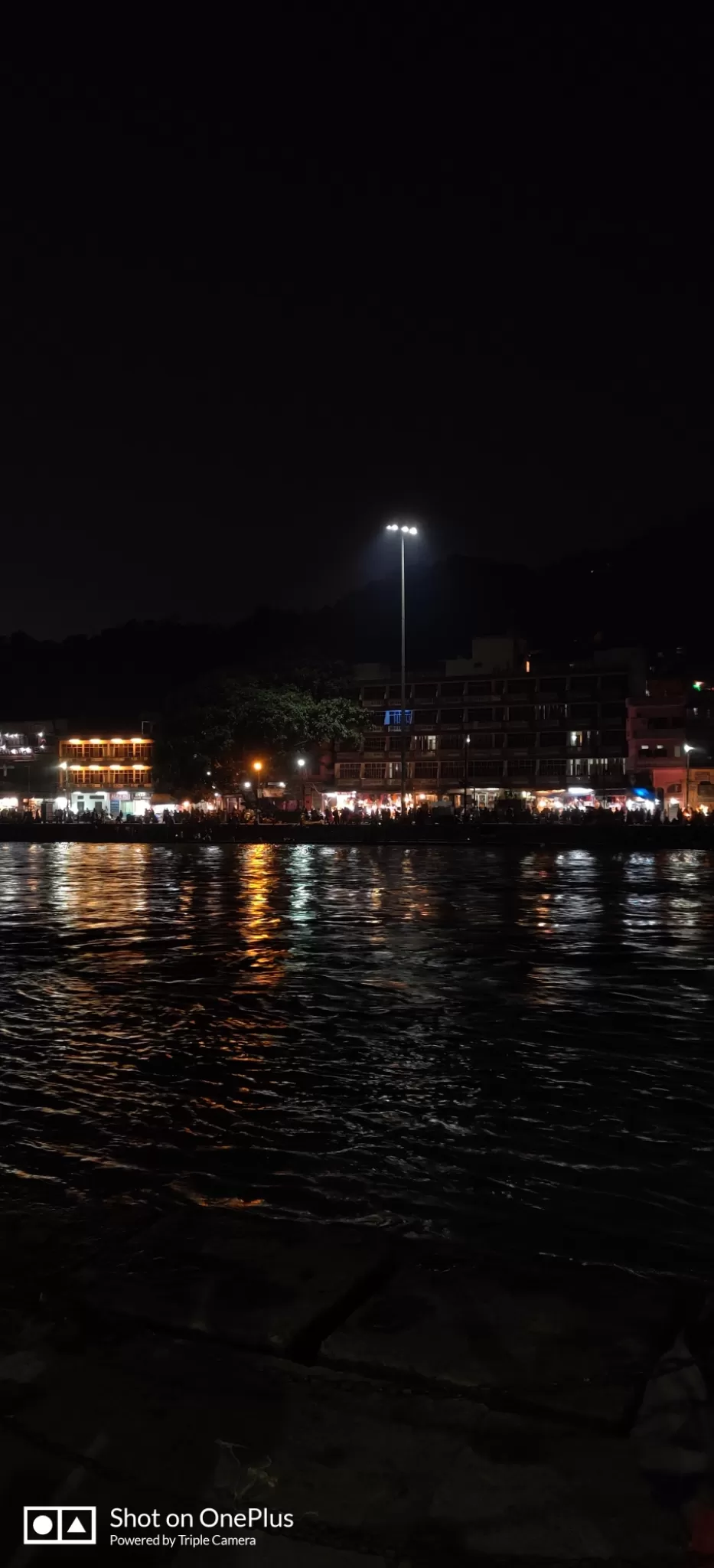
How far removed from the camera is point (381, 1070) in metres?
9.34

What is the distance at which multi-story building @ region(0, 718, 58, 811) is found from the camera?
8012cm

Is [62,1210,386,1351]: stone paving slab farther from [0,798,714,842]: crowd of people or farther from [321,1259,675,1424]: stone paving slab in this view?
[0,798,714,842]: crowd of people

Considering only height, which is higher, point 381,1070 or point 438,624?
point 438,624

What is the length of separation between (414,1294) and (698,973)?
11145mm

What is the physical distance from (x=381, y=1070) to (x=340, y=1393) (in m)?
5.80

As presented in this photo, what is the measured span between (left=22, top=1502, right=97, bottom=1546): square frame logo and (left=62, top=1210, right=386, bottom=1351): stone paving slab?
0.99m

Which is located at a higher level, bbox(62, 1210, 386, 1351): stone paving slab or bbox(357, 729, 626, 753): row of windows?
bbox(357, 729, 626, 753): row of windows

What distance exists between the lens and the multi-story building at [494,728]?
2623 inches

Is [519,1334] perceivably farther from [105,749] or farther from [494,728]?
[105,749]

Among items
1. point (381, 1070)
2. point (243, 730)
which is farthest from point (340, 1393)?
point (243, 730)

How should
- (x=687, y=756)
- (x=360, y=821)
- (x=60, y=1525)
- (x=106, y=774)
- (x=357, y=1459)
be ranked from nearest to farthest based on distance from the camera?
(x=60, y=1525) < (x=357, y=1459) < (x=360, y=821) < (x=687, y=756) < (x=106, y=774)

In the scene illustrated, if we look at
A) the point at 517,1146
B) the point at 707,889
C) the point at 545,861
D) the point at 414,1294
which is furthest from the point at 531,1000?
the point at 545,861

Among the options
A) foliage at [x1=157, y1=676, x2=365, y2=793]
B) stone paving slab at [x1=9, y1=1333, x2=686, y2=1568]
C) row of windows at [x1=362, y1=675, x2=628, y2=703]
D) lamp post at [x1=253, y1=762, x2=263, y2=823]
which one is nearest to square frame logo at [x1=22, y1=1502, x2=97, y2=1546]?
stone paving slab at [x1=9, y1=1333, x2=686, y2=1568]

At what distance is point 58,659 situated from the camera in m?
160
